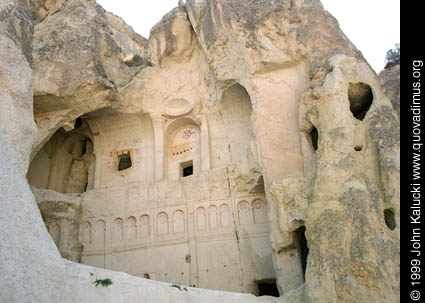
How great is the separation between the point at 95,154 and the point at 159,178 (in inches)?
112

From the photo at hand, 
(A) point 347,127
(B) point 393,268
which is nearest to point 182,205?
(A) point 347,127

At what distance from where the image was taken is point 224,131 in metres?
14.1

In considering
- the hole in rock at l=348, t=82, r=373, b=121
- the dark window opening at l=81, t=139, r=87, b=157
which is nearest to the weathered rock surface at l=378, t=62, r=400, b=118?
the hole in rock at l=348, t=82, r=373, b=121

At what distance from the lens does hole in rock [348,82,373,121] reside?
10.1 meters

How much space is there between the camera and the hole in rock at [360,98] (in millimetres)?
10078

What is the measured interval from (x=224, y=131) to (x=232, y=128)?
28 centimetres

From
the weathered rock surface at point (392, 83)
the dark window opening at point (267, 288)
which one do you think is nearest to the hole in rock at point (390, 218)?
the weathered rock surface at point (392, 83)

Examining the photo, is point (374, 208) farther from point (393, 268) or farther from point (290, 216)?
point (290, 216)

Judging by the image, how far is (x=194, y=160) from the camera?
1437 centimetres

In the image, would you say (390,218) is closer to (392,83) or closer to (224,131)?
(392,83)

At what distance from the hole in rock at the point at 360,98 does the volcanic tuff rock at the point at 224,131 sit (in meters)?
0.02

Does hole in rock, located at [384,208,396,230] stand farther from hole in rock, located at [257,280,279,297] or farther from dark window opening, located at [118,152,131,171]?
dark window opening, located at [118,152,131,171]

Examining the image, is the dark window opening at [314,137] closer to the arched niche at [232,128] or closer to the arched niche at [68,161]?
the arched niche at [232,128]

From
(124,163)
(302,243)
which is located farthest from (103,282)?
(124,163)
